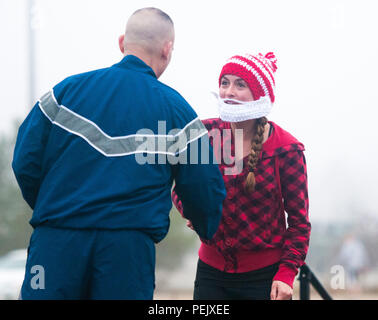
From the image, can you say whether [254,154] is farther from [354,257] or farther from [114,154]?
[354,257]

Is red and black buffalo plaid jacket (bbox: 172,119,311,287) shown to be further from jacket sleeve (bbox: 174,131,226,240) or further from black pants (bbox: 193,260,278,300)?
jacket sleeve (bbox: 174,131,226,240)

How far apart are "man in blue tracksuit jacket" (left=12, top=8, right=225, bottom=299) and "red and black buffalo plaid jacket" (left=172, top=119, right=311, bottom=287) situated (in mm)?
411

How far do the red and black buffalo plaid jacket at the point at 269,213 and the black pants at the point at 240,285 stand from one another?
3 centimetres

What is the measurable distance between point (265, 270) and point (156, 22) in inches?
47.0

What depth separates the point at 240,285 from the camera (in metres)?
2.37

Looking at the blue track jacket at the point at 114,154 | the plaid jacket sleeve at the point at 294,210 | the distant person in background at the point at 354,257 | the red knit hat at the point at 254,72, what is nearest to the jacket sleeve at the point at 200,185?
the blue track jacket at the point at 114,154

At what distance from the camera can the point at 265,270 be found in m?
2.37

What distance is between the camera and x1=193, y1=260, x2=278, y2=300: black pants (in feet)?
7.73

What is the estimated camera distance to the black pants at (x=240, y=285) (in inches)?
92.8

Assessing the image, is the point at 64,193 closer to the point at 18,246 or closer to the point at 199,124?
the point at 199,124

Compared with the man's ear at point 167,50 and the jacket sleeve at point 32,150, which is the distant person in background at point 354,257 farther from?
the jacket sleeve at point 32,150

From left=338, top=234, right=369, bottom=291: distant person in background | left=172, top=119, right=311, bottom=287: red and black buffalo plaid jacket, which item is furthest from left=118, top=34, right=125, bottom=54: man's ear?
left=338, top=234, right=369, bottom=291: distant person in background

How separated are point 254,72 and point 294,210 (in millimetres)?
662
